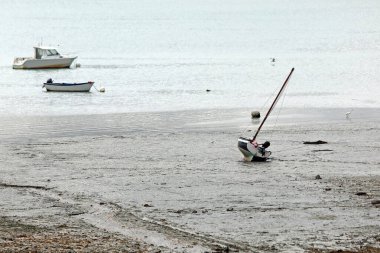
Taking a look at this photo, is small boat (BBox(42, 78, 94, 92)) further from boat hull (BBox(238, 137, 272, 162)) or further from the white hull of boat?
boat hull (BBox(238, 137, 272, 162))

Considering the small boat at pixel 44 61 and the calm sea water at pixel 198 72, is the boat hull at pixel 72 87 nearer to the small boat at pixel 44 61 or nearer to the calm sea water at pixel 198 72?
the calm sea water at pixel 198 72

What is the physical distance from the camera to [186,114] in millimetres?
50719

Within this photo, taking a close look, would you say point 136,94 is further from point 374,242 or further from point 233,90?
point 374,242

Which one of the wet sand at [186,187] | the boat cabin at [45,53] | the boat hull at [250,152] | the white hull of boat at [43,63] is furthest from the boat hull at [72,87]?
the boat hull at [250,152]

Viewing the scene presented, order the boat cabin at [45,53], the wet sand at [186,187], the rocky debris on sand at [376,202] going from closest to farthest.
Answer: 1. the wet sand at [186,187]
2. the rocky debris on sand at [376,202]
3. the boat cabin at [45,53]

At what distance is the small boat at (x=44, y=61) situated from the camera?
8944 centimetres

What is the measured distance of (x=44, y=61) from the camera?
8912cm

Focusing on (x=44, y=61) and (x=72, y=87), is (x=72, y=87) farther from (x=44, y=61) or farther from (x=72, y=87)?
(x=44, y=61)

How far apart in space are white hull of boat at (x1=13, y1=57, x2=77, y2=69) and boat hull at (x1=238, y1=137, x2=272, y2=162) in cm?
5794

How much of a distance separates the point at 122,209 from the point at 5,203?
130 inches

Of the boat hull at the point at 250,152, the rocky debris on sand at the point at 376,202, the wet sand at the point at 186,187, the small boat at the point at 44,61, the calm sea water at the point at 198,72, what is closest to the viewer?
the wet sand at the point at 186,187

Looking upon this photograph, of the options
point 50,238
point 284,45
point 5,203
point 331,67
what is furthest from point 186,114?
point 284,45

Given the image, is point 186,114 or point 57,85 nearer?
point 186,114

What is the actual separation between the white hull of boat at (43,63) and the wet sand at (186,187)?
43.8 m
